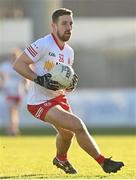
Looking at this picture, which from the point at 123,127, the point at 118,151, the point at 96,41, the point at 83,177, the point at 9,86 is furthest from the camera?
the point at 96,41

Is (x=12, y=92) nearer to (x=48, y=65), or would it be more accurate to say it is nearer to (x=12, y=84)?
(x=12, y=84)

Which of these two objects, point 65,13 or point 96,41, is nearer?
point 65,13

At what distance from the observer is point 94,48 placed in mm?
29391

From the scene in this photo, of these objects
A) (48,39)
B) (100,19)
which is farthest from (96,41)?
(48,39)

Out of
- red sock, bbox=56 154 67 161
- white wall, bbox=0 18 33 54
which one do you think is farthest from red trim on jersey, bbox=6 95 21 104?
red sock, bbox=56 154 67 161

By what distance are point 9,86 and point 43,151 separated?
7.75m

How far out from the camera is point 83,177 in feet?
35.5

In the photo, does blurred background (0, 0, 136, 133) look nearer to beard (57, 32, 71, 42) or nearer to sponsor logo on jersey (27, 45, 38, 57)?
beard (57, 32, 71, 42)

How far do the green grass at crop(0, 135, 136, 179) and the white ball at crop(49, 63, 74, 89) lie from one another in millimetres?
1188

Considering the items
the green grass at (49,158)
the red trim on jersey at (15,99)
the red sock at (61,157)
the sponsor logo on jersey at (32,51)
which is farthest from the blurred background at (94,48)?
the sponsor logo on jersey at (32,51)

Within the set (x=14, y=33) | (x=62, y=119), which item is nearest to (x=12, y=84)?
(x=14, y=33)

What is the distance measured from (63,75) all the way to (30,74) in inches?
17.3

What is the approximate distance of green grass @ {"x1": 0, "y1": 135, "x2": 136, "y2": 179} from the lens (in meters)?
11.2

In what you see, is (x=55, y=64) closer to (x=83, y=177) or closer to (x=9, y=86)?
(x=83, y=177)
